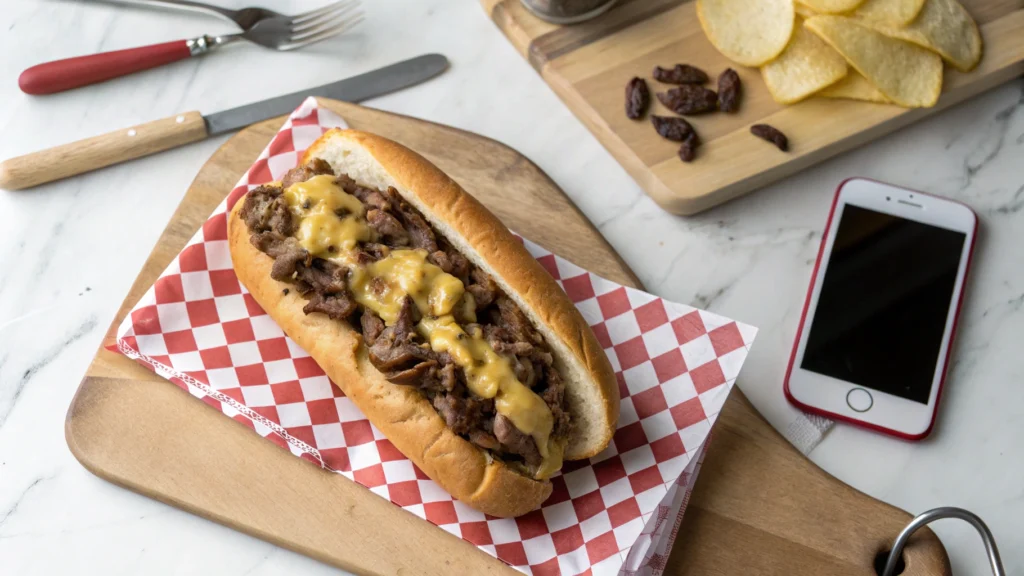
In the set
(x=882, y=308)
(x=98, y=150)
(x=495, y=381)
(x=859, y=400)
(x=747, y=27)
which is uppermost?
(x=747, y=27)

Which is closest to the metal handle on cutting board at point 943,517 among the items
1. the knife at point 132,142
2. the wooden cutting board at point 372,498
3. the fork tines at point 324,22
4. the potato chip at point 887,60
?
the wooden cutting board at point 372,498

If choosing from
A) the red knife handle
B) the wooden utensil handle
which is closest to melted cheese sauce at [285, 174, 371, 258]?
the wooden utensil handle

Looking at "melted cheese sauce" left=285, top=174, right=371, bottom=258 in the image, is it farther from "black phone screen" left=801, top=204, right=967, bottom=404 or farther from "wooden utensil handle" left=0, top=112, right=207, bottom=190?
"black phone screen" left=801, top=204, right=967, bottom=404

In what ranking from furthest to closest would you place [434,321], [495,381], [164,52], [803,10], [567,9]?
1. [164,52]
2. [567,9]
3. [803,10]
4. [434,321]
5. [495,381]

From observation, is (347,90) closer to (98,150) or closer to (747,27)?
(98,150)

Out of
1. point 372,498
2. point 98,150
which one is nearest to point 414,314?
point 372,498

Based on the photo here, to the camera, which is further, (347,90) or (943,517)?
(347,90)

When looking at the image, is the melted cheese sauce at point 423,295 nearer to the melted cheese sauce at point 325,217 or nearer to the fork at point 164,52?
the melted cheese sauce at point 325,217
